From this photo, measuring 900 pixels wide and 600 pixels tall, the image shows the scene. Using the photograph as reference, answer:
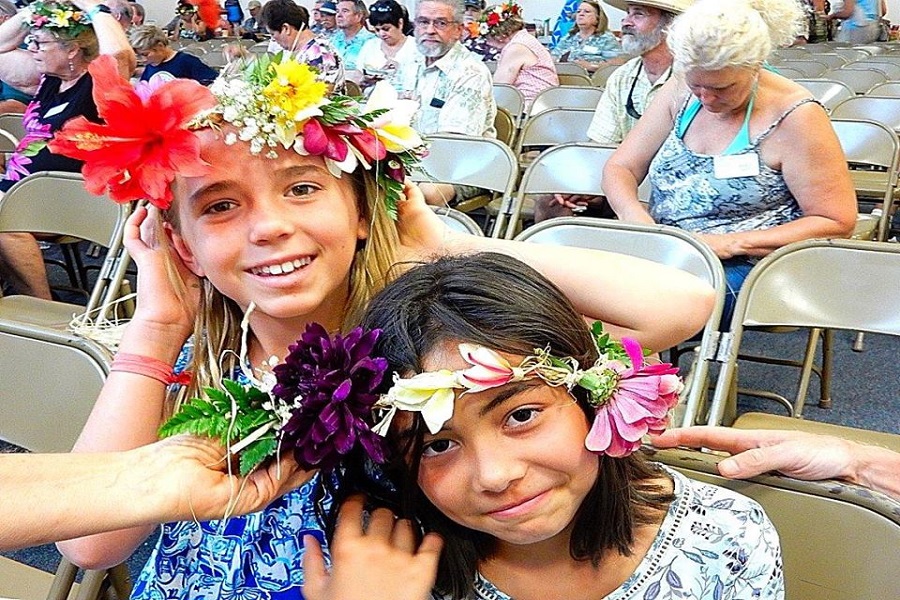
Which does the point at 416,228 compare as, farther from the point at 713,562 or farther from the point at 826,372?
the point at 826,372

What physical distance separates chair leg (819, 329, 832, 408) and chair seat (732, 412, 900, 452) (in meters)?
0.99

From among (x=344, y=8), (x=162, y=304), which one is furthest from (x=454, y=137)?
(x=344, y=8)

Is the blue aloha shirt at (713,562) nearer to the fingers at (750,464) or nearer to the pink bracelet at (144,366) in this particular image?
the fingers at (750,464)

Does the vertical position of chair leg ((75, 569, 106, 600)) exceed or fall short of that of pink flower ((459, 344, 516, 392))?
it falls short

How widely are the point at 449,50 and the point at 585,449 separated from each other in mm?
3450

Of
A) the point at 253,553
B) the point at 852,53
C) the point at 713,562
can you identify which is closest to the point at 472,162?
the point at 253,553

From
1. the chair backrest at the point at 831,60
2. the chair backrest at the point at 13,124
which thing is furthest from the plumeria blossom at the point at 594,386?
the chair backrest at the point at 831,60

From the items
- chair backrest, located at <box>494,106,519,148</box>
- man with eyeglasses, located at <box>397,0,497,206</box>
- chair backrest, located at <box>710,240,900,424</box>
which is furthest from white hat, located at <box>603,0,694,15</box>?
chair backrest, located at <box>710,240,900,424</box>

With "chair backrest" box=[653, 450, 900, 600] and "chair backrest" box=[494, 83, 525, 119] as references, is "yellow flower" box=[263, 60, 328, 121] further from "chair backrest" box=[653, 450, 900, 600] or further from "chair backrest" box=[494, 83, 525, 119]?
"chair backrest" box=[494, 83, 525, 119]

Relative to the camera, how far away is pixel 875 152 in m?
3.13

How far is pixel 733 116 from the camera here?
233 centimetres

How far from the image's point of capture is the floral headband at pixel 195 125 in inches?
37.0

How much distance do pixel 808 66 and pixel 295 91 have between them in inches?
221

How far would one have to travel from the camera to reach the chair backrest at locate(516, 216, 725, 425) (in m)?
1.79
